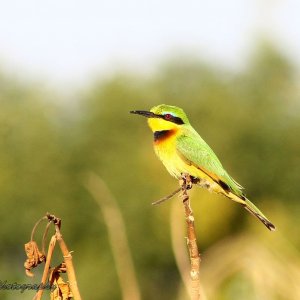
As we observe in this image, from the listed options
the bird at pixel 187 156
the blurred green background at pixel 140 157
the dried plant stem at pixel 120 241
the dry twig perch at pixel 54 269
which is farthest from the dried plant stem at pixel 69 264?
the blurred green background at pixel 140 157

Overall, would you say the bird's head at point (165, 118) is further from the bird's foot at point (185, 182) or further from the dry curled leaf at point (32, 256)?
the dry curled leaf at point (32, 256)

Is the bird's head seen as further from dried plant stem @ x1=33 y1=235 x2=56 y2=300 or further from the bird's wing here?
dried plant stem @ x1=33 y1=235 x2=56 y2=300

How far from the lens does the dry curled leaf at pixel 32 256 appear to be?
2225 millimetres

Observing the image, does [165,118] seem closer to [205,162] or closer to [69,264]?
[205,162]

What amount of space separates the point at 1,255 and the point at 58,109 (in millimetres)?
9777

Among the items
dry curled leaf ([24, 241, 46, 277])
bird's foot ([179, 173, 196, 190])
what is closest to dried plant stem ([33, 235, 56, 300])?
dry curled leaf ([24, 241, 46, 277])

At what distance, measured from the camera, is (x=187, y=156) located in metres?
4.41

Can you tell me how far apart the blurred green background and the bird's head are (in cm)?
1814

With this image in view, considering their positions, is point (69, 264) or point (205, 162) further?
point (205, 162)

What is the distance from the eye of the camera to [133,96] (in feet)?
106

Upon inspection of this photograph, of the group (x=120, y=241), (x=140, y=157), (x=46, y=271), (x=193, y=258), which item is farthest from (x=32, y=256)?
(x=140, y=157)

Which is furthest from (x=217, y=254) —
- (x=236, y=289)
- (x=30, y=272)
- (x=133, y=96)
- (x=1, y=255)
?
(x=133, y=96)

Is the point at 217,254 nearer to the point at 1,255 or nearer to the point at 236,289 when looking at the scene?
the point at 236,289

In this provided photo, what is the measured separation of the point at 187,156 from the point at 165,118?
187mm
